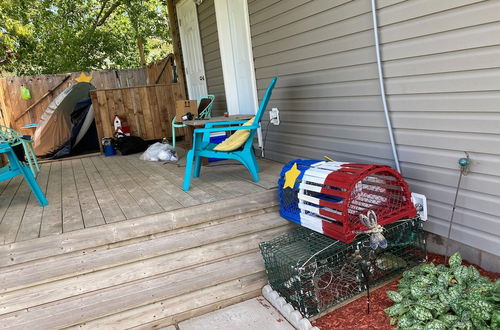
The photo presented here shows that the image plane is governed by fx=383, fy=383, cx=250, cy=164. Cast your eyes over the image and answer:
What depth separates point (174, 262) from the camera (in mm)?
2408

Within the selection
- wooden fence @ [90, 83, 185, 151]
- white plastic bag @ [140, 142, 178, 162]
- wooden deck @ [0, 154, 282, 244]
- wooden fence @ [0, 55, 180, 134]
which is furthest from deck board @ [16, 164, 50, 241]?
wooden fence @ [0, 55, 180, 134]

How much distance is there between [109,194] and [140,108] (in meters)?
3.25

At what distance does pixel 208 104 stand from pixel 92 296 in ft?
11.2

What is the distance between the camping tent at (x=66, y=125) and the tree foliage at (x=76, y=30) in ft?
19.2

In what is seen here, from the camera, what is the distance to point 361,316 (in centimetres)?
206

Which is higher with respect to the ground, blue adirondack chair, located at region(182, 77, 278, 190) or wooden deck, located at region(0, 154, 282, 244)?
blue adirondack chair, located at region(182, 77, 278, 190)

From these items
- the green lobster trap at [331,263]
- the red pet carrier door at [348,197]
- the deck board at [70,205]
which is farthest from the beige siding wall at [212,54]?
the green lobster trap at [331,263]

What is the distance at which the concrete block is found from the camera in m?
2.16

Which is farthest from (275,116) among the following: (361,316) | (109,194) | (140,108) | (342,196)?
(140,108)

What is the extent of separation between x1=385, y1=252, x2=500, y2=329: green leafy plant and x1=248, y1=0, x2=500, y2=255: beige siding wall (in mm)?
327

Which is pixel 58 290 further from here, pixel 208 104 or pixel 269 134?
pixel 208 104

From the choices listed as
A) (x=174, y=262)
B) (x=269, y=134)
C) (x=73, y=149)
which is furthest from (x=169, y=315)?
(x=73, y=149)

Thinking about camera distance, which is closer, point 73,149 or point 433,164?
point 433,164

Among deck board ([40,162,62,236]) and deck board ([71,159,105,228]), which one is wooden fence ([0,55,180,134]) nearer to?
deck board ([71,159,105,228])
